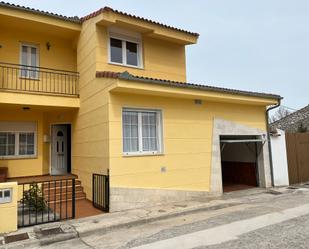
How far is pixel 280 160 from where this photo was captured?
13.5 meters

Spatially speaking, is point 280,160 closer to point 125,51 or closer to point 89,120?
point 125,51

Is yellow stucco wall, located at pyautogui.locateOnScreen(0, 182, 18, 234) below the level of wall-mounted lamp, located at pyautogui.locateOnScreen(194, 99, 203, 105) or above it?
below

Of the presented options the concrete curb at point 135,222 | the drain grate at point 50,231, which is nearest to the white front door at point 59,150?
the drain grate at point 50,231

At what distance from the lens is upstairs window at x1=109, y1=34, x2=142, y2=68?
11719mm

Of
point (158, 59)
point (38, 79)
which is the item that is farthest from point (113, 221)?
point (158, 59)

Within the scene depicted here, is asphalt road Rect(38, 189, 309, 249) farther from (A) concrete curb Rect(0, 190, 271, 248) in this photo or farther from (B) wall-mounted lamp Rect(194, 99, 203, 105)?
(B) wall-mounted lamp Rect(194, 99, 203, 105)

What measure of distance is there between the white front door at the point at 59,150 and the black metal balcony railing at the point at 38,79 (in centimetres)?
206

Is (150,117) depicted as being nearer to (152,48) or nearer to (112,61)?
(112,61)

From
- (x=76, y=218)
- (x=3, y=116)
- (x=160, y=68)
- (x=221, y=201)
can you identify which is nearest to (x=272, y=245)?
(x=221, y=201)

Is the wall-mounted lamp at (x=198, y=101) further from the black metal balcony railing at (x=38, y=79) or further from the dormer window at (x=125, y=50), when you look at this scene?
the black metal balcony railing at (x=38, y=79)

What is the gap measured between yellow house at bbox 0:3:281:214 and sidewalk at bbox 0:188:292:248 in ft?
2.15

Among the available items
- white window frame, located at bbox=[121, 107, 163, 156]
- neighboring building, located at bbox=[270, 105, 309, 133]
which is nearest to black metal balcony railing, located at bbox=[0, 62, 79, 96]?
white window frame, located at bbox=[121, 107, 163, 156]

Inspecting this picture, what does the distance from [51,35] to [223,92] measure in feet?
27.2

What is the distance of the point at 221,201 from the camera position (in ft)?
33.4
